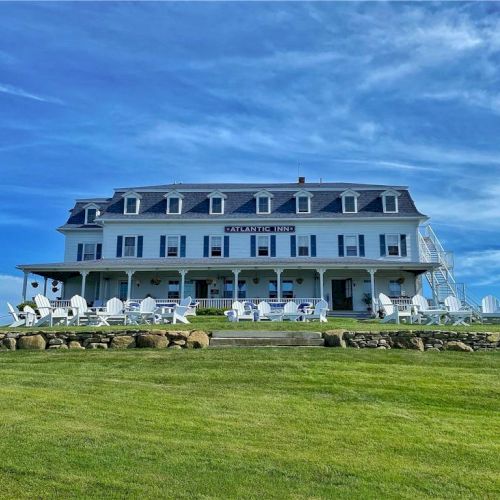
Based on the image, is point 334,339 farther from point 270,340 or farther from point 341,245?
point 341,245

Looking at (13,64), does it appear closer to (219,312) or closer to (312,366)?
(312,366)

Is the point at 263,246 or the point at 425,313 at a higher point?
the point at 263,246

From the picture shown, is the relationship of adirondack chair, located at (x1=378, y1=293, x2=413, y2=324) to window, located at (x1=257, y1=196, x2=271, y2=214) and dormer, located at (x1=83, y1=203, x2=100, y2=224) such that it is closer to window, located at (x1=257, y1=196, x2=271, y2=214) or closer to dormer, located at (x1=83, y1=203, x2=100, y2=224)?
window, located at (x1=257, y1=196, x2=271, y2=214)

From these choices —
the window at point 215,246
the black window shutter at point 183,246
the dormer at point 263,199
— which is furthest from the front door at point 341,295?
the black window shutter at point 183,246

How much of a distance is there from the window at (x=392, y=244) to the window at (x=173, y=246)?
40.6 ft

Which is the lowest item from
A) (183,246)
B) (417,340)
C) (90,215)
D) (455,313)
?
(417,340)

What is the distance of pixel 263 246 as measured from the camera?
1243 inches

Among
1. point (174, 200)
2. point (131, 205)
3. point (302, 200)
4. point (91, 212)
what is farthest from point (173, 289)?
point (302, 200)

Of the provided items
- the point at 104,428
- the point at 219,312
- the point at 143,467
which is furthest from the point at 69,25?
the point at 219,312

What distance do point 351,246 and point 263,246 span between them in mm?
5147

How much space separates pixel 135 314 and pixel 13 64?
804 centimetres

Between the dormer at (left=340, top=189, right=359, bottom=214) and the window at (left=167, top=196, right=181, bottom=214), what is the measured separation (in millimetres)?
9985

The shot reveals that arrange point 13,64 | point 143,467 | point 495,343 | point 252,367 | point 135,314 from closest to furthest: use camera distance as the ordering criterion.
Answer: point 143,467
point 252,367
point 495,343
point 13,64
point 135,314

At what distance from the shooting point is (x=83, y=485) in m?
4.63
